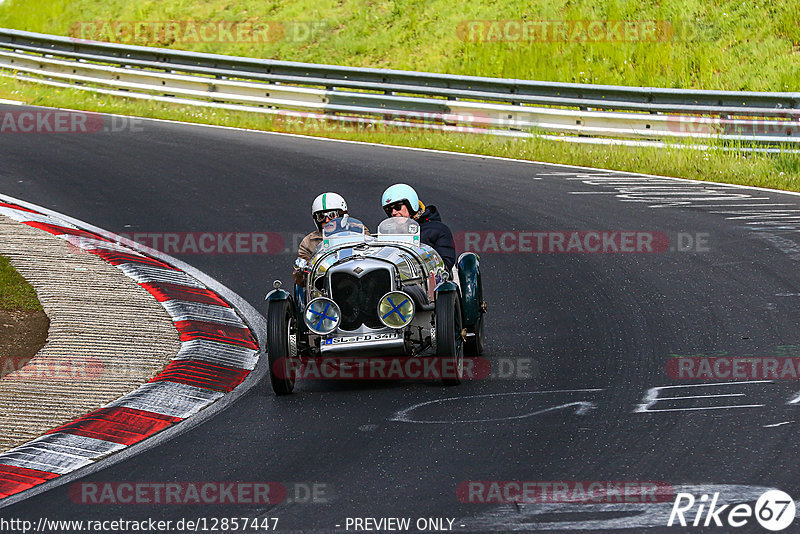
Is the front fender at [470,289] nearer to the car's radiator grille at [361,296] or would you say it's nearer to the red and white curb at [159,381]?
the car's radiator grille at [361,296]

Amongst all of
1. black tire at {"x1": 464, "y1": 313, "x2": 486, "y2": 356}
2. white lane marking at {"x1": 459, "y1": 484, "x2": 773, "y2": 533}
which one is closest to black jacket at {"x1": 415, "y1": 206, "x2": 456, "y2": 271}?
black tire at {"x1": 464, "y1": 313, "x2": 486, "y2": 356}

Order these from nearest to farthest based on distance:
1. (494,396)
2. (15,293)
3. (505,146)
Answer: (494,396) → (15,293) → (505,146)

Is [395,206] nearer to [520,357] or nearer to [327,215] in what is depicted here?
[327,215]

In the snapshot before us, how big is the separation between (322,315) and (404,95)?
13.4 meters

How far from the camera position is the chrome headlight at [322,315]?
333 inches

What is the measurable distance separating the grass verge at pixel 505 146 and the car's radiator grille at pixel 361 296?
9097 mm

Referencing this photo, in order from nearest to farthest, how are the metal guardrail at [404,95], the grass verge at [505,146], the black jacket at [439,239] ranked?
the black jacket at [439,239]
the grass verge at [505,146]
the metal guardrail at [404,95]

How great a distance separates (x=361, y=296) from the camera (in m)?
8.59

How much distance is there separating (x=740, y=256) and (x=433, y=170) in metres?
6.10

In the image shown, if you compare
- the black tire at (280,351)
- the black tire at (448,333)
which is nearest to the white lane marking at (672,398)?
the black tire at (448,333)

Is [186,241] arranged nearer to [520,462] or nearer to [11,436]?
[11,436]

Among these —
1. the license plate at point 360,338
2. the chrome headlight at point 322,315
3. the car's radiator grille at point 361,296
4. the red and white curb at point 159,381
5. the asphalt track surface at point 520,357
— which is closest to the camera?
the asphalt track surface at point 520,357

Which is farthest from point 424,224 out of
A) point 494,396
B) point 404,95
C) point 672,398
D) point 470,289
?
point 404,95

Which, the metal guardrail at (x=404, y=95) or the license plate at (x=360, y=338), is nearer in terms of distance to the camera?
the license plate at (x=360, y=338)
